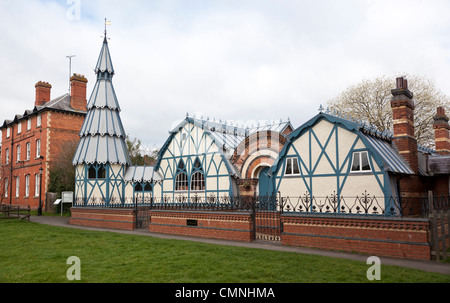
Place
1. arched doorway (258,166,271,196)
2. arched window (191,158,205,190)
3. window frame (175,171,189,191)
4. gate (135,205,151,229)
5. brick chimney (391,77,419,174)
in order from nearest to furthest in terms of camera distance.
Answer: brick chimney (391,77,419,174)
gate (135,205,151,229)
arched doorway (258,166,271,196)
arched window (191,158,205,190)
window frame (175,171,189,191)

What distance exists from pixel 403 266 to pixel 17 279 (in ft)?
26.4

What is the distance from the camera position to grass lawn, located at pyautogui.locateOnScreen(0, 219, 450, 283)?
679 centimetres

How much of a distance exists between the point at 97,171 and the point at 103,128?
9.22 ft

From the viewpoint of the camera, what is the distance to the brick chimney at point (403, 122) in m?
13.7

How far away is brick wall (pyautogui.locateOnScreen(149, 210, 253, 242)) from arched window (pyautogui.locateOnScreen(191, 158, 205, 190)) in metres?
6.53

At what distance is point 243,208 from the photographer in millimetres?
12586

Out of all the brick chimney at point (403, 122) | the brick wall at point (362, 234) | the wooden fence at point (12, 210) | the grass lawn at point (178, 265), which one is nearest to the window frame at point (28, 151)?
→ the wooden fence at point (12, 210)

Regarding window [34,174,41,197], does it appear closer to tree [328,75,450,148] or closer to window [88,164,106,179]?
window [88,164,106,179]

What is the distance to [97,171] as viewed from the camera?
884 inches

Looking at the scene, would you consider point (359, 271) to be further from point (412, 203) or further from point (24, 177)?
point (24, 177)

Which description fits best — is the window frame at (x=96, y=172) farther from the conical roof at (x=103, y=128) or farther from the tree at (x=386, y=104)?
the tree at (x=386, y=104)

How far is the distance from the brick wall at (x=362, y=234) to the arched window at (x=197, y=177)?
1080 centimetres

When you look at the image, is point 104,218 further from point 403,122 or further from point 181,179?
point 403,122

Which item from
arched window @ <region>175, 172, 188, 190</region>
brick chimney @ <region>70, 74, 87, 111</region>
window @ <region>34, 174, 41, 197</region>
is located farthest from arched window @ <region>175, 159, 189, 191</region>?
window @ <region>34, 174, 41, 197</region>
